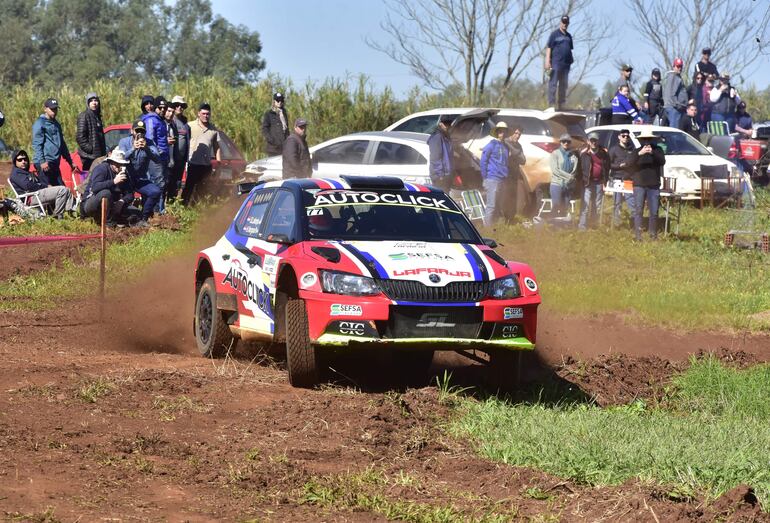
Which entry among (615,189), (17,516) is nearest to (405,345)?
(17,516)

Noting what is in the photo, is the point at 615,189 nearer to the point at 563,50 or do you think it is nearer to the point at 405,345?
the point at 563,50

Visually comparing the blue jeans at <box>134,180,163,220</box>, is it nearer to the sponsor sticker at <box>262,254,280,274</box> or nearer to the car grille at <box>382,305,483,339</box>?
the sponsor sticker at <box>262,254,280,274</box>

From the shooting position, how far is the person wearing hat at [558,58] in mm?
26438

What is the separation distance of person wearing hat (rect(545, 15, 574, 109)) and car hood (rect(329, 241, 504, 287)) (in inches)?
676

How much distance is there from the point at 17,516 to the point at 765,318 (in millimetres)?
Result: 11418

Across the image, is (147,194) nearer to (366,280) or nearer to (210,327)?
(210,327)

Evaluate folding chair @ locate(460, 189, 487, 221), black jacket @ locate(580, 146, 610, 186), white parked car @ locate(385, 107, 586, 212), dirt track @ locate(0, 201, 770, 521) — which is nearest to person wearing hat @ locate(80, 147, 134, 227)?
folding chair @ locate(460, 189, 487, 221)

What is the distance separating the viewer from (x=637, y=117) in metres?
27.3

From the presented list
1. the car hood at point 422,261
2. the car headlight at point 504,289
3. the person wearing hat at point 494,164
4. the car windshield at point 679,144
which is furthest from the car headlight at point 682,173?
the car headlight at point 504,289

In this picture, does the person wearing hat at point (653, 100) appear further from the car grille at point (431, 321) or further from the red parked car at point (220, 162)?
the car grille at point (431, 321)

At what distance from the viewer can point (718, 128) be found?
29266mm

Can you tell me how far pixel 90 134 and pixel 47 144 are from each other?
Result: 1.16 m

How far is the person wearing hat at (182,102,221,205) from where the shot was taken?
833 inches

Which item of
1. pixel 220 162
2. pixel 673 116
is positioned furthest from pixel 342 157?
pixel 673 116
